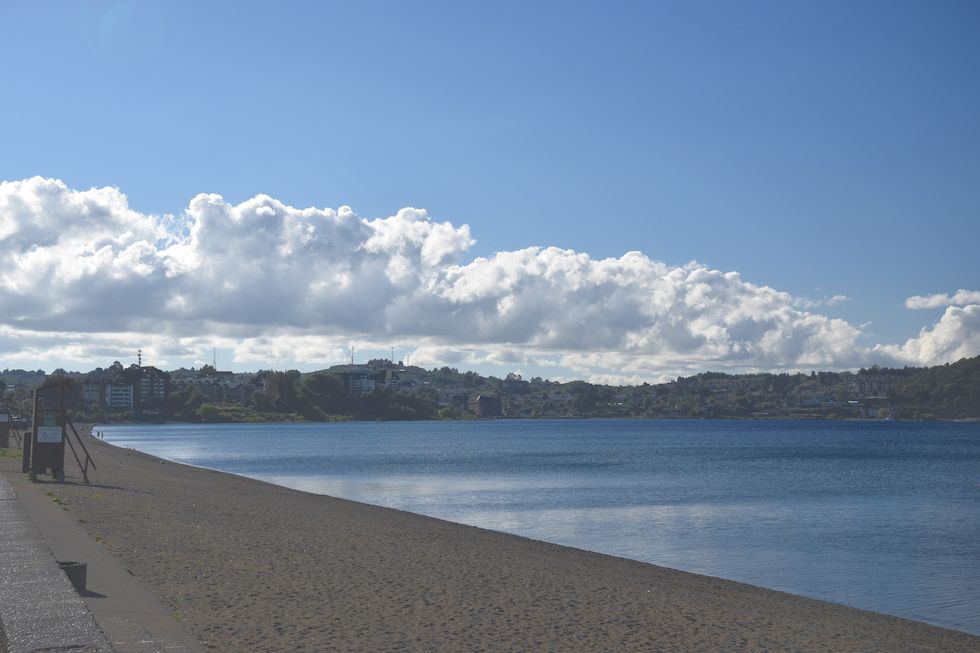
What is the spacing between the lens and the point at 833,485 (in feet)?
182

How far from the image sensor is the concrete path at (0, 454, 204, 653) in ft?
34.4

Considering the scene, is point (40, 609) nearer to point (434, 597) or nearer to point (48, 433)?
point (434, 597)

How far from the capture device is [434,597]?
51.4 feet

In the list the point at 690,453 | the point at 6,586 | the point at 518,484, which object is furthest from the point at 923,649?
the point at 690,453

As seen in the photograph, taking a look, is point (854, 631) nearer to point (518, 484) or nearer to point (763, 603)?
point (763, 603)

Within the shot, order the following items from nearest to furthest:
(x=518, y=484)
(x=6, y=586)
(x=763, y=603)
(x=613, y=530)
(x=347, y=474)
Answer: (x=6, y=586) < (x=763, y=603) < (x=613, y=530) < (x=518, y=484) < (x=347, y=474)

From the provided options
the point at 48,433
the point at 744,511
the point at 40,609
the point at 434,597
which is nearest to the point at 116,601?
the point at 40,609

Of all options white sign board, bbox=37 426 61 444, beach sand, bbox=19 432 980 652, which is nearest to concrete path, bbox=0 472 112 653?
beach sand, bbox=19 432 980 652

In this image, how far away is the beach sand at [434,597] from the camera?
12852 mm

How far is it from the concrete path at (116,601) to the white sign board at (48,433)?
43.3 ft

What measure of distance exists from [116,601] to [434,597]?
4858mm

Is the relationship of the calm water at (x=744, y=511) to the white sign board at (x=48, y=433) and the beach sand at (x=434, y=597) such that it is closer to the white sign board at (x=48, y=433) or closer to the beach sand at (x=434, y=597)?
the beach sand at (x=434, y=597)

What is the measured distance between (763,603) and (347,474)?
161 feet

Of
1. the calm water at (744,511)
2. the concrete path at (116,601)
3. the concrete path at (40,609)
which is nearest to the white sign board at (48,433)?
the concrete path at (116,601)
